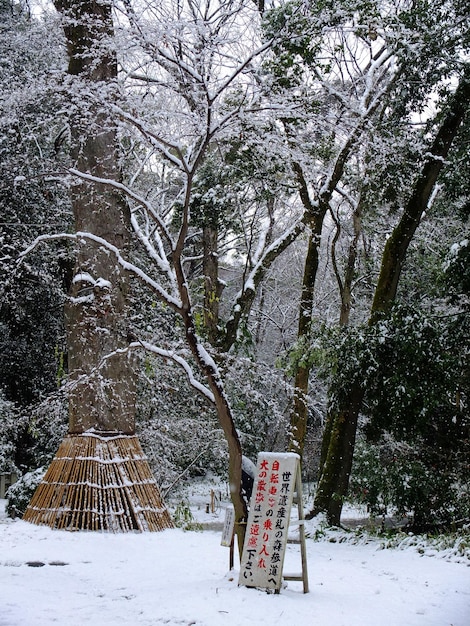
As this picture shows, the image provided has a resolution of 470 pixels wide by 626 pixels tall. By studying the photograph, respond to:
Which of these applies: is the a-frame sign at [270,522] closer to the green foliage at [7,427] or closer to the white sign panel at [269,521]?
the white sign panel at [269,521]

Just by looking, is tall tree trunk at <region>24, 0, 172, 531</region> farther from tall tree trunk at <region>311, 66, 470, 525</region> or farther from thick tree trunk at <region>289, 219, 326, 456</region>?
thick tree trunk at <region>289, 219, 326, 456</region>

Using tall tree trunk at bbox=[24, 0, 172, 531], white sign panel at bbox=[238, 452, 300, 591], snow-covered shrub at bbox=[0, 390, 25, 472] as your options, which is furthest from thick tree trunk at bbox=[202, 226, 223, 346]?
white sign panel at bbox=[238, 452, 300, 591]

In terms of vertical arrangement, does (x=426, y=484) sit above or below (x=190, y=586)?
above

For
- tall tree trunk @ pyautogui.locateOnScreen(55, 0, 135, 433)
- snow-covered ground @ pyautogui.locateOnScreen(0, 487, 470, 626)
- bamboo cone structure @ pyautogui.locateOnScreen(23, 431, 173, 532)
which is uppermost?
tall tree trunk @ pyautogui.locateOnScreen(55, 0, 135, 433)

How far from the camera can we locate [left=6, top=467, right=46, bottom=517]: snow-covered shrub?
894cm

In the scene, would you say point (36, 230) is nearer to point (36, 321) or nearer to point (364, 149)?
point (36, 321)

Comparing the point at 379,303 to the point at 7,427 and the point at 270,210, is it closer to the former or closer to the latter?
the point at 270,210

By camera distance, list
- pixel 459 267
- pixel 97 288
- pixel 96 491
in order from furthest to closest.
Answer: pixel 97 288, pixel 459 267, pixel 96 491

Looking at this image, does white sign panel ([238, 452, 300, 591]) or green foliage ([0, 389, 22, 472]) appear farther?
green foliage ([0, 389, 22, 472])

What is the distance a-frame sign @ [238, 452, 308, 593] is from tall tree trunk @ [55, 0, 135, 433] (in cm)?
328

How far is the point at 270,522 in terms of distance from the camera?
15.4 ft

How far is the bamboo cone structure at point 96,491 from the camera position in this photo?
23.3 ft

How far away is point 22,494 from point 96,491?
2380mm

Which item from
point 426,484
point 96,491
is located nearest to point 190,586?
point 96,491
